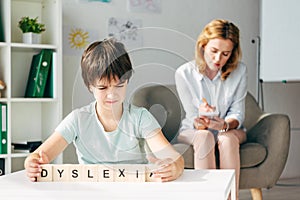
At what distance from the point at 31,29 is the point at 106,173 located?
1.86 meters

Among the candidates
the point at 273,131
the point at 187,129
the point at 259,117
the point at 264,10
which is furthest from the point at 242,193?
the point at 187,129

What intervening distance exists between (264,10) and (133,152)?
2850 millimetres

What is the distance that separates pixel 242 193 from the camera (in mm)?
3709

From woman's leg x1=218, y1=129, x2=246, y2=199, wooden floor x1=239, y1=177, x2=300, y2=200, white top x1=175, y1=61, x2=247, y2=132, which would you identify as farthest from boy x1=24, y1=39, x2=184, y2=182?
wooden floor x1=239, y1=177, x2=300, y2=200

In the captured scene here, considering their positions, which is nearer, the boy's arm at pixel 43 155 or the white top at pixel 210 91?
the boy's arm at pixel 43 155

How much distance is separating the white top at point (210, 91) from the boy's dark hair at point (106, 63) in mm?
181

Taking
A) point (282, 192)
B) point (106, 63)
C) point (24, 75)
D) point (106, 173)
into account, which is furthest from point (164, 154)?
point (282, 192)

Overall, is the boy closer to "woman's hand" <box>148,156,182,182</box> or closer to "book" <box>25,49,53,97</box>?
"woman's hand" <box>148,156,182,182</box>

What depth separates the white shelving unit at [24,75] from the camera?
2980mm

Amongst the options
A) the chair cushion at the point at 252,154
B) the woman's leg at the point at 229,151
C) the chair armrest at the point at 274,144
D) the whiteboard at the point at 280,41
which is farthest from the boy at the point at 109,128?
the whiteboard at the point at 280,41

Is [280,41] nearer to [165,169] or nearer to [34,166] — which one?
[165,169]

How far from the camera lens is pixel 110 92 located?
1.44m

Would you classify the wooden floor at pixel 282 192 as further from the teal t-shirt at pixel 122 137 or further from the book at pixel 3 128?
the teal t-shirt at pixel 122 137

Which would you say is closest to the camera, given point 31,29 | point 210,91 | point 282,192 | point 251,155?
point 210,91
